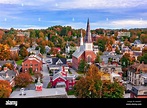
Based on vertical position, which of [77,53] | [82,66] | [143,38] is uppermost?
[143,38]

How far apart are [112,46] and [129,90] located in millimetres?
519

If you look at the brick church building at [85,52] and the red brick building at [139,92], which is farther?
the brick church building at [85,52]

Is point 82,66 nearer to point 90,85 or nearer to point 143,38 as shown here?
point 90,85

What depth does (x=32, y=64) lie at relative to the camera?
5.92 ft

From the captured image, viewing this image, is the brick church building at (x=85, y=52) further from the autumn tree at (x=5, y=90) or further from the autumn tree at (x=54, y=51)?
the autumn tree at (x=5, y=90)

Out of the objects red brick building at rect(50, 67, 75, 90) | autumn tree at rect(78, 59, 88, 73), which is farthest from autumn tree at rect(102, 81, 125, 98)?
red brick building at rect(50, 67, 75, 90)

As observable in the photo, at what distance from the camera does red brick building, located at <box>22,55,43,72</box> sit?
5.87 ft

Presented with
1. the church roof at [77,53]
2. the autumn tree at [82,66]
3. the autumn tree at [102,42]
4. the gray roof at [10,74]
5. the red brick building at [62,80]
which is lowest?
the red brick building at [62,80]

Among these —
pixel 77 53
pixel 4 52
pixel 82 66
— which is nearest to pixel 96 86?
pixel 82 66

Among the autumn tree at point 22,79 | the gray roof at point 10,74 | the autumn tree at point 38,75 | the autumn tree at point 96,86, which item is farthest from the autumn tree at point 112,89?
the gray roof at point 10,74

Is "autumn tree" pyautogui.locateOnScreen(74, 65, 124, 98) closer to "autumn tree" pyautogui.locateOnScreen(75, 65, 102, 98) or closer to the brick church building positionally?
"autumn tree" pyautogui.locateOnScreen(75, 65, 102, 98)

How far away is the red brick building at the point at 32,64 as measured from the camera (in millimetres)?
1789

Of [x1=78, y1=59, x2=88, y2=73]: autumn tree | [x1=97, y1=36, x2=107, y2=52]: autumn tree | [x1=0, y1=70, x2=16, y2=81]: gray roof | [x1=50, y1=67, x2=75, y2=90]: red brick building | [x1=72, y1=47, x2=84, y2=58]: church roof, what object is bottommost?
[x1=50, y1=67, x2=75, y2=90]: red brick building

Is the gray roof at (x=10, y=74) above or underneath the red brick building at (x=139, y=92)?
above
